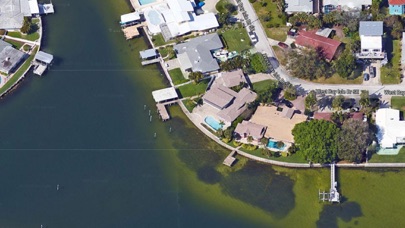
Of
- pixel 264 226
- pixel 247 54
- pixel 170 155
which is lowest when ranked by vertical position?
pixel 264 226

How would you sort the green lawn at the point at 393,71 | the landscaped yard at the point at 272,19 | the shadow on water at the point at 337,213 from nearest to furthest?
1. the shadow on water at the point at 337,213
2. the green lawn at the point at 393,71
3. the landscaped yard at the point at 272,19

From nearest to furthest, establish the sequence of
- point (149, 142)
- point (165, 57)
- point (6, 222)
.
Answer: point (6, 222) → point (149, 142) → point (165, 57)

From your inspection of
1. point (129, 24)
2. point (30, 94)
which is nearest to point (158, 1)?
point (129, 24)

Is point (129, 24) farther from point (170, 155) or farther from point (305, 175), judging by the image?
point (305, 175)

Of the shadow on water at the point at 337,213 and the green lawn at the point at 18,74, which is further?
the green lawn at the point at 18,74

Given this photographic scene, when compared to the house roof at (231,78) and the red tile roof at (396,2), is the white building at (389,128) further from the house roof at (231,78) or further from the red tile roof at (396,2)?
the house roof at (231,78)

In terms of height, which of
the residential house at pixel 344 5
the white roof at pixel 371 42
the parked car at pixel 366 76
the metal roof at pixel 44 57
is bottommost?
the parked car at pixel 366 76

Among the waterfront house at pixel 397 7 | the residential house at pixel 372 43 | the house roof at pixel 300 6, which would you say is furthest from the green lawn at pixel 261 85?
the waterfront house at pixel 397 7
